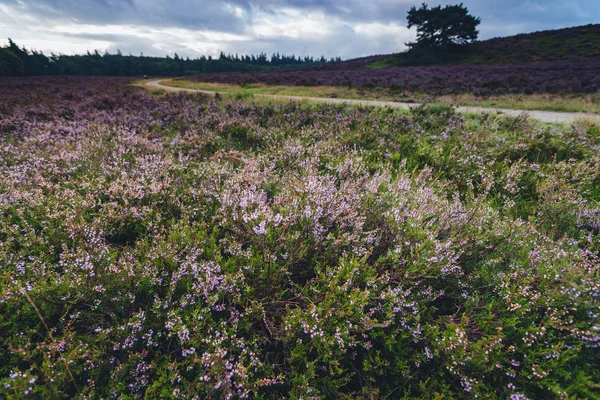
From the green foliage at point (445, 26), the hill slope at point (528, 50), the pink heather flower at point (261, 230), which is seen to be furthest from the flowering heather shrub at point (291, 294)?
the green foliage at point (445, 26)

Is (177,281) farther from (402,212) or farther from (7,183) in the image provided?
(7,183)

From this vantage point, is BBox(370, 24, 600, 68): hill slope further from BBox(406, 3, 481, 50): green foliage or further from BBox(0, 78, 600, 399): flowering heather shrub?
BBox(0, 78, 600, 399): flowering heather shrub

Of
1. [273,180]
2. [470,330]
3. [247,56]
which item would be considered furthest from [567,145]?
[247,56]

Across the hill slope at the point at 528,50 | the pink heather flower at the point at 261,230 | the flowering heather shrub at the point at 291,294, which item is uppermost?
the hill slope at the point at 528,50

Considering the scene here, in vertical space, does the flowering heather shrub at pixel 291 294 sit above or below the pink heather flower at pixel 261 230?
below

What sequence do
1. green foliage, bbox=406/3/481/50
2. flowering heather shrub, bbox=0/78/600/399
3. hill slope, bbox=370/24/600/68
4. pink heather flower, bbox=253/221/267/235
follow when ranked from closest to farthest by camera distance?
flowering heather shrub, bbox=0/78/600/399, pink heather flower, bbox=253/221/267/235, hill slope, bbox=370/24/600/68, green foliage, bbox=406/3/481/50

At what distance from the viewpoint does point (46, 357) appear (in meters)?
2.05

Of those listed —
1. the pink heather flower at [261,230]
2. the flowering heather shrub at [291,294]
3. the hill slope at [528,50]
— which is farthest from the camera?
the hill slope at [528,50]

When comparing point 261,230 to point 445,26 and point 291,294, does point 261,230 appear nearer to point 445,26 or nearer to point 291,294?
point 291,294

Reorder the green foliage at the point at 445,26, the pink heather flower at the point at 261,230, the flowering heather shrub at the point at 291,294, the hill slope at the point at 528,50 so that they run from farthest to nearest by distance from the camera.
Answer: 1. the green foliage at the point at 445,26
2. the hill slope at the point at 528,50
3. the pink heather flower at the point at 261,230
4. the flowering heather shrub at the point at 291,294

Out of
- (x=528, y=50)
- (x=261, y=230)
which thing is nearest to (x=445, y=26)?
(x=528, y=50)

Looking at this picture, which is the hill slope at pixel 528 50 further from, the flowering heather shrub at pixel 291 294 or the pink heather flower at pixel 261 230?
the pink heather flower at pixel 261 230

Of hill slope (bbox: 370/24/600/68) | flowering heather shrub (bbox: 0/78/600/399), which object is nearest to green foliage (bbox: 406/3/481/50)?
hill slope (bbox: 370/24/600/68)

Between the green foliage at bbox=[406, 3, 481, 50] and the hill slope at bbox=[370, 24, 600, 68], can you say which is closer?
the hill slope at bbox=[370, 24, 600, 68]
